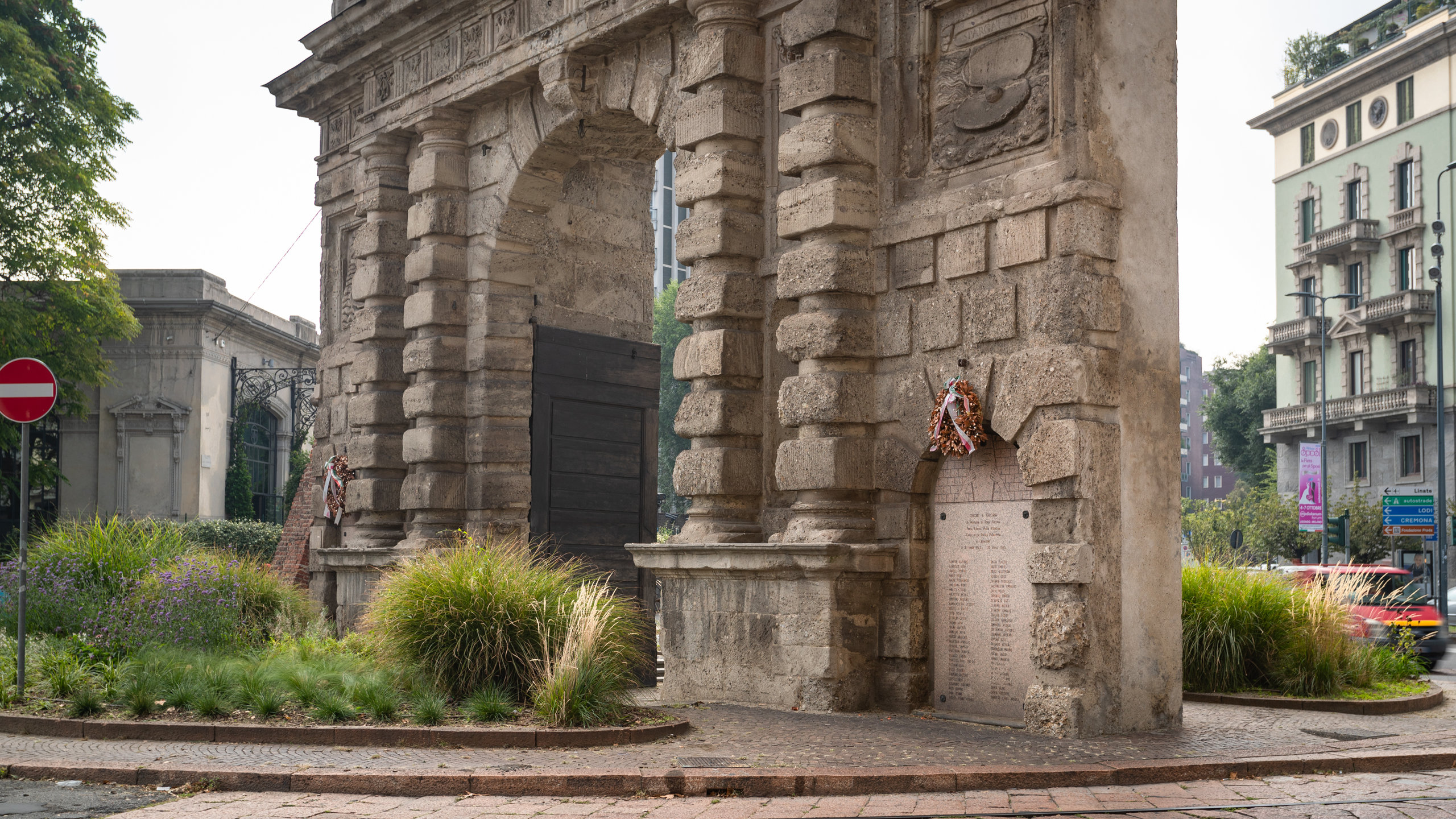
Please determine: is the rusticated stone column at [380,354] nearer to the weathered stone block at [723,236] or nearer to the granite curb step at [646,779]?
the weathered stone block at [723,236]

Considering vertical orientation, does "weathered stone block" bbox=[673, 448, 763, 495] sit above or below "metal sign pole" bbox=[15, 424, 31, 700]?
above

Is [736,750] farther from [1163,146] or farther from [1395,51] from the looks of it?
[1395,51]

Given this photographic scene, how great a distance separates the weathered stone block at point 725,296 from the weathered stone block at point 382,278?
5.47 meters

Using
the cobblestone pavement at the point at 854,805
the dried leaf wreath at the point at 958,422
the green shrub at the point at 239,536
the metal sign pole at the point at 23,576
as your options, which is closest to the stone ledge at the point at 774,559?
the dried leaf wreath at the point at 958,422

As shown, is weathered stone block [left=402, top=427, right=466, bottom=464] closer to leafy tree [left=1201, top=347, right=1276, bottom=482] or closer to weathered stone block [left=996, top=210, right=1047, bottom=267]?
weathered stone block [left=996, top=210, right=1047, bottom=267]

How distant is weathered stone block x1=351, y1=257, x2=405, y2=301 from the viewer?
52.9ft

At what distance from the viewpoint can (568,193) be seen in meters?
15.7

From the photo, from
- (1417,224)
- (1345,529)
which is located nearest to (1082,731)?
(1345,529)

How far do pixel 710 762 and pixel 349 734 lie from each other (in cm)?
243

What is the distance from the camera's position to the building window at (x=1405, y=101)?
42094 mm

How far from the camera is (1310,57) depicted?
4978cm

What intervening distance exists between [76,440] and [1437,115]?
3968 cm

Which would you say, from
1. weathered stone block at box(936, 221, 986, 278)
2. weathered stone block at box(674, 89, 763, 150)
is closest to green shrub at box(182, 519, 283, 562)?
weathered stone block at box(674, 89, 763, 150)

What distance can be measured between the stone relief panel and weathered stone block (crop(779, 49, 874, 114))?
Result: 60 cm
